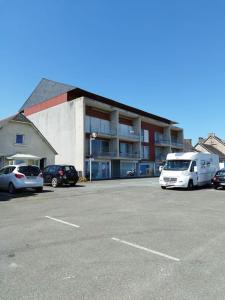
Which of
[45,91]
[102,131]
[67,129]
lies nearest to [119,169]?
[102,131]

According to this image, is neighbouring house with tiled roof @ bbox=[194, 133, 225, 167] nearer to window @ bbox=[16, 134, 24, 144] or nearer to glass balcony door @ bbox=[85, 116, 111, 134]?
glass balcony door @ bbox=[85, 116, 111, 134]

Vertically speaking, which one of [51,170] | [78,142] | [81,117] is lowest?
[51,170]

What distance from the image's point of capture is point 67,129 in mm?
39656

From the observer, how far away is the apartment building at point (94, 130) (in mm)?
38656

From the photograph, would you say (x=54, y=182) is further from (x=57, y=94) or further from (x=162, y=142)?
(x=162, y=142)

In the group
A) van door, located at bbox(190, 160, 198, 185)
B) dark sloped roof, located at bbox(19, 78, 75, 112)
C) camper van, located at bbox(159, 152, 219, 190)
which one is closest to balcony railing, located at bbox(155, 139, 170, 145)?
dark sloped roof, located at bbox(19, 78, 75, 112)

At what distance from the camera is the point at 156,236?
274 inches

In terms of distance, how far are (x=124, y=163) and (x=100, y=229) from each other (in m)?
38.9

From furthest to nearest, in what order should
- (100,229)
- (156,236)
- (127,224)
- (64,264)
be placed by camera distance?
(127,224) → (100,229) → (156,236) → (64,264)

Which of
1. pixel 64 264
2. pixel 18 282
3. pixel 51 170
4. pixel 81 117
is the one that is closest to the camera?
pixel 18 282

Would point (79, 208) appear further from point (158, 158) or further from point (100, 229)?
point (158, 158)

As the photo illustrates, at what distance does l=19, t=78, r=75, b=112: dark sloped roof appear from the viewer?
139 ft

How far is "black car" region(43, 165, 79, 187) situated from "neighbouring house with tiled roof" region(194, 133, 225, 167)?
56.1 m

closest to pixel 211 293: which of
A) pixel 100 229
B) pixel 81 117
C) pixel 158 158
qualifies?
pixel 100 229
